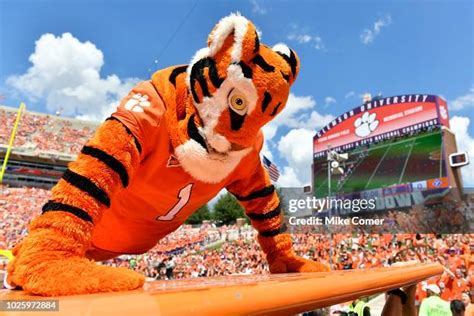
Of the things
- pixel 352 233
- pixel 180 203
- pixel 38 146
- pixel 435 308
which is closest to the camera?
pixel 180 203

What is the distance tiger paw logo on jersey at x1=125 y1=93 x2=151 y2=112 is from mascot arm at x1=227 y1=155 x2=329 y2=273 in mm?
621

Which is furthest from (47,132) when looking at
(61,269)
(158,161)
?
(61,269)

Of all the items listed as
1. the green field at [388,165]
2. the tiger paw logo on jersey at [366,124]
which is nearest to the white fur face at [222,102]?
the green field at [388,165]

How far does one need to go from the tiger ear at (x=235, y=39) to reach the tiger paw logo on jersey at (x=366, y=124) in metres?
17.1

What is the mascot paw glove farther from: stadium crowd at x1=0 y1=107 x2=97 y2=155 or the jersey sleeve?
stadium crowd at x1=0 y1=107 x2=97 y2=155

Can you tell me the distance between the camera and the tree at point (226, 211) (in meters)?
30.5

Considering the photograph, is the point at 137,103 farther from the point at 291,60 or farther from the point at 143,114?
the point at 291,60

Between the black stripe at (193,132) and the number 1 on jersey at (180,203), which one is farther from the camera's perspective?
the number 1 on jersey at (180,203)

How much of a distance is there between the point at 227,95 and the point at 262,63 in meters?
0.15

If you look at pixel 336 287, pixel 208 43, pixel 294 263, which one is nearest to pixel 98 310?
pixel 336 287

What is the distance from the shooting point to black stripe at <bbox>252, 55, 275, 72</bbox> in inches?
49.4

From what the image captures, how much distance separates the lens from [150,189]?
1.42 meters

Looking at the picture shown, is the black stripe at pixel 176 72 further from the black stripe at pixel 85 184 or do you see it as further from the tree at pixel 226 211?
the tree at pixel 226 211

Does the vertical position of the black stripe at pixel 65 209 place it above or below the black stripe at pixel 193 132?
below
